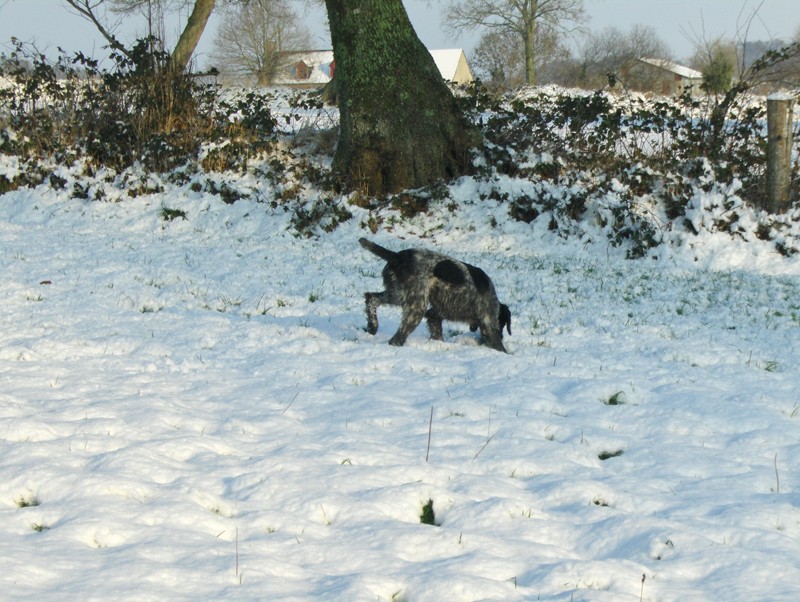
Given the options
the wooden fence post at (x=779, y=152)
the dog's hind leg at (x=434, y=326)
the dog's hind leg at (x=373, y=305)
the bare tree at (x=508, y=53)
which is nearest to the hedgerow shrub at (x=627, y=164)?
the wooden fence post at (x=779, y=152)

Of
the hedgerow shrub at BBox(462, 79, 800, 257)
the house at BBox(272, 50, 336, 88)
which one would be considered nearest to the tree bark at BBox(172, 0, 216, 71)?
the hedgerow shrub at BBox(462, 79, 800, 257)

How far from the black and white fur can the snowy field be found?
0.94ft

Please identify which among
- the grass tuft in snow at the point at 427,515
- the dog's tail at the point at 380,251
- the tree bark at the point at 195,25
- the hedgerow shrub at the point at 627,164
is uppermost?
the tree bark at the point at 195,25

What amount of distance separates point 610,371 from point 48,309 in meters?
5.55

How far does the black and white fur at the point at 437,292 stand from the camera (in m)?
7.14

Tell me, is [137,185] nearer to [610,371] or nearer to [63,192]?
[63,192]

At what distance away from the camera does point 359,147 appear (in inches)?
546

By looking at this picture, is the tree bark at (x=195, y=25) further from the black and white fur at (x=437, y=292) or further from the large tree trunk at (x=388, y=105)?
the black and white fur at (x=437, y=292)

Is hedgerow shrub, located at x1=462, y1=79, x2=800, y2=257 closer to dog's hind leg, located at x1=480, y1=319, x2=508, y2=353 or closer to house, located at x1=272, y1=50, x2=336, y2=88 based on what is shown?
dog's hind leg, located at x1=480, y1=319, x2=508, y2=353

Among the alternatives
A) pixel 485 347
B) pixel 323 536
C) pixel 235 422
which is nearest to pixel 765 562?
pixel 323 536

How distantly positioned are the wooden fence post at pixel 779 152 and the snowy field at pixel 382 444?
3.25 m

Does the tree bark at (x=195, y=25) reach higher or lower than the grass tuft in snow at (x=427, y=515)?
higher

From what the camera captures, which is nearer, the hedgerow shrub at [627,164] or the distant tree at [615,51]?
the hedgerow shrub at [627,164]

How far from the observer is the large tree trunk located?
13.4m
